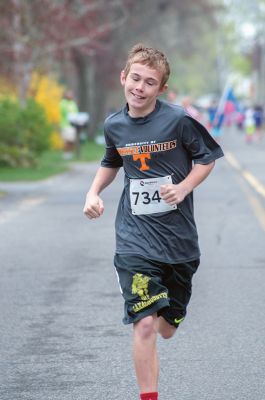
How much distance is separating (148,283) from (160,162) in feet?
1.89

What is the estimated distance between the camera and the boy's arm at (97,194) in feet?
16.8

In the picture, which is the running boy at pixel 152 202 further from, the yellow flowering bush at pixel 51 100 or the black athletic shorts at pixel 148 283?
the yellow flowering bush at pixel 51 100

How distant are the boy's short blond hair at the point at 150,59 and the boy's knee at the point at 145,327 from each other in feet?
3.61

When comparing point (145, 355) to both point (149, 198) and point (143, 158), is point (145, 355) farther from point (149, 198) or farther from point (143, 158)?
point (143, 158)

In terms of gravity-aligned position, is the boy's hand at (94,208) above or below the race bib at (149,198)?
below

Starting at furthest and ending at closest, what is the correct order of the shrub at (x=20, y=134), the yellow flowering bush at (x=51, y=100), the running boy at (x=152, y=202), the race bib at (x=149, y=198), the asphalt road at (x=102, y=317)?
1. the yellow flowering bush at (x=51, y=100)
2. the shrub at (x=20, y=134)
3. the asphalt road at (x=102, y=317)
4. the race bib at (x=149, y=198)
5. the running boy at (x=152, y=202)

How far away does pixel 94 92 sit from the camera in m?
49.7

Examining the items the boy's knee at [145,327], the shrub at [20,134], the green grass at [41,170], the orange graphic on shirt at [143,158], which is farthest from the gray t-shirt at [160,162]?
the shrub at [20,134]

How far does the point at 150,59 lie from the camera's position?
5039 mm

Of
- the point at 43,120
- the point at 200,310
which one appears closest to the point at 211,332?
the point at 200,310

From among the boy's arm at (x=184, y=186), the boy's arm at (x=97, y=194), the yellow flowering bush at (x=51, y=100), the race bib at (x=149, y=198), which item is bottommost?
the yellow flowering bush at (x=51, y=100)

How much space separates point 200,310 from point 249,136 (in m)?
39.3

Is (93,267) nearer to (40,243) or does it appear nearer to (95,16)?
(40,243)

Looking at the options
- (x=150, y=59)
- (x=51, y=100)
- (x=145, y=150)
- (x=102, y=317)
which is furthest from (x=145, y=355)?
(x=51, y=100)
